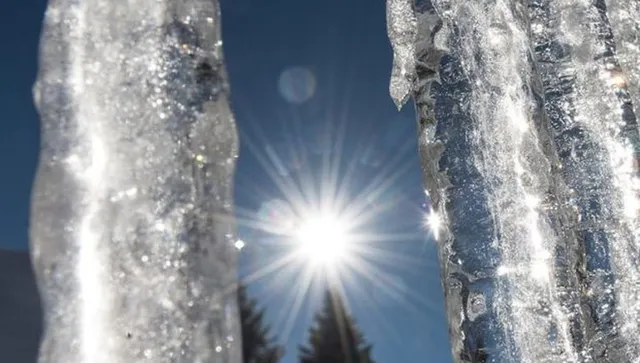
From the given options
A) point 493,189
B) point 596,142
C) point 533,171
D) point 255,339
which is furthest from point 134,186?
point 255,339

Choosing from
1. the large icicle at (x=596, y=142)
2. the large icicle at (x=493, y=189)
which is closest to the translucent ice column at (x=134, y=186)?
the large icicle at (x=493, y=189)

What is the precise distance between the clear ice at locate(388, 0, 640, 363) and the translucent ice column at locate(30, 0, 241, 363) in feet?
2.61

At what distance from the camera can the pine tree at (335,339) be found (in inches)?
980

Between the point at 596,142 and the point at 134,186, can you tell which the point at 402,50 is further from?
the point at 134,186

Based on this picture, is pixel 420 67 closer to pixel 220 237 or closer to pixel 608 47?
pixel 608 47

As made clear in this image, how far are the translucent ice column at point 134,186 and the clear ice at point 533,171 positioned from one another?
797mm

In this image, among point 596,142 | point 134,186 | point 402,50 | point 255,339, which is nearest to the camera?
point 134,186

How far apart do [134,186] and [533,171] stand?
3.95 feet

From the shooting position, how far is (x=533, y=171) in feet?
8.40

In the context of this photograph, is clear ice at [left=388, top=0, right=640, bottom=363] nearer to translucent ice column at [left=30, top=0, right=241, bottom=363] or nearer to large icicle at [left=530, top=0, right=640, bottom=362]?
large icicle at [left=530, top=0, right=640, bottom=362]

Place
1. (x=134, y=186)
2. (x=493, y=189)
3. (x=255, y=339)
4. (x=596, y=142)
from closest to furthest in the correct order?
1. (x=134, y=186)
2. (x=493, y=189)
3. (x=596, y=142)
4. (x=255, y=339)

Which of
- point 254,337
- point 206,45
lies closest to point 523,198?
point 206,45

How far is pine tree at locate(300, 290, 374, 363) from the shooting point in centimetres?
2489

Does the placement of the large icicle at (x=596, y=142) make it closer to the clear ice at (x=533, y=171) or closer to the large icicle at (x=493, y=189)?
the clear ice at (x=533, y=171)
